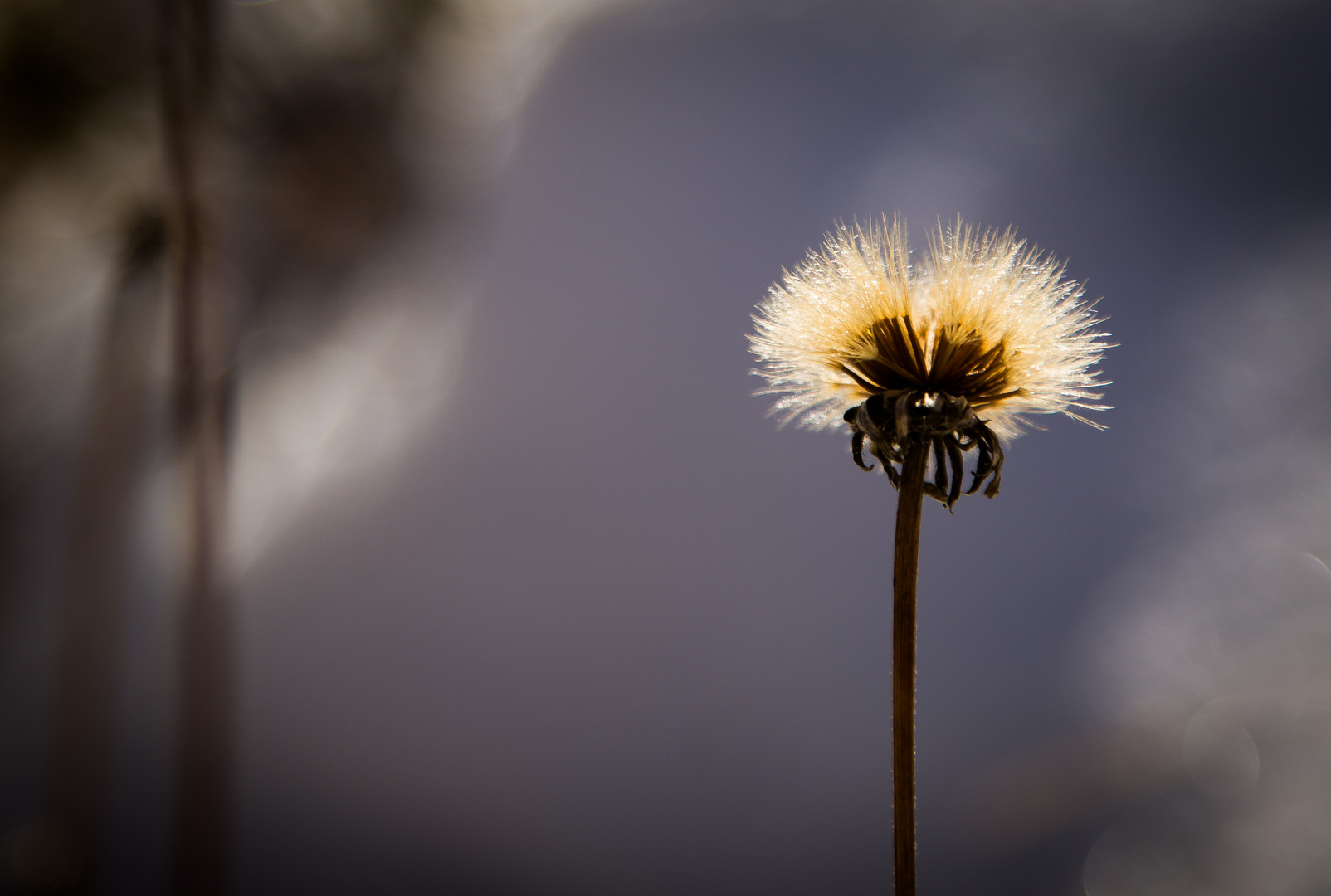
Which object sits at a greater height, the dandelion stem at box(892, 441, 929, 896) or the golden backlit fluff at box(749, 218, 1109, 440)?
the golden backlit fluff at box(749, 218, 1109, 440)

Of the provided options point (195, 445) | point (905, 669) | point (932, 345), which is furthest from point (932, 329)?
point (195, 445)

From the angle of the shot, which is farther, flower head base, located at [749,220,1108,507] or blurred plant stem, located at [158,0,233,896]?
blurred plant stem, located at [158,0,233,896]

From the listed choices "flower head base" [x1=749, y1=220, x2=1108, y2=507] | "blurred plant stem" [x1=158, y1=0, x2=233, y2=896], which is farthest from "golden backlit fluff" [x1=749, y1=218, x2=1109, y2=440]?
"blurred plant stem" [x1=158, y1=0, x2=233, y2=896]

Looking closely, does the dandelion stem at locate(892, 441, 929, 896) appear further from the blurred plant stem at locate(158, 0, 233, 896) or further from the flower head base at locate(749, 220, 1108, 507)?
the blurred plant stem at locate(158, 0, 233, 896)

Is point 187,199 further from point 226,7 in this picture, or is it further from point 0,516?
point 0,516

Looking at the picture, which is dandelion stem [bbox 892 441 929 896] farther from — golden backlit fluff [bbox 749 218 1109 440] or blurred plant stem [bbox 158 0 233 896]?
blurred plant stem [bbox 158 0 233 896]

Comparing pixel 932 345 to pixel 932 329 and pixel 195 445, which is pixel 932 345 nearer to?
pixel 932 329
